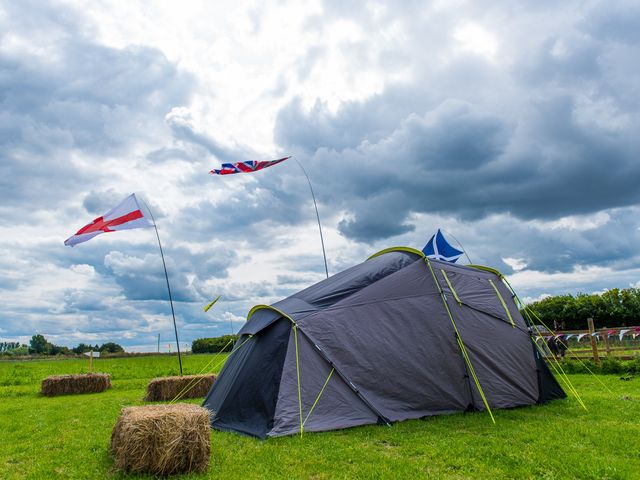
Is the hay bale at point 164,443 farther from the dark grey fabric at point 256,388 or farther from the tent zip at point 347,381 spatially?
the tent zip at point 347,381

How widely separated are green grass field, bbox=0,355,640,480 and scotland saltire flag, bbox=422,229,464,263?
211 inches

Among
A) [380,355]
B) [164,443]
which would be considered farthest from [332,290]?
[164,443]

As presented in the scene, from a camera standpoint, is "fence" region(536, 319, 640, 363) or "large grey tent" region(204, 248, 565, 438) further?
"fence" region(536, 319, 640, 363)

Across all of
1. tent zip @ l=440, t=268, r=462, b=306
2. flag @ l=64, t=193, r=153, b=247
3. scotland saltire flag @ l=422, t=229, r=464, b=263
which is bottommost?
tent zip @ l=440, t=268, r=462, b=306

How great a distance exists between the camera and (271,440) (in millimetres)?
6848

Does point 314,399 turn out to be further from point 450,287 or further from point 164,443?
point 450,287

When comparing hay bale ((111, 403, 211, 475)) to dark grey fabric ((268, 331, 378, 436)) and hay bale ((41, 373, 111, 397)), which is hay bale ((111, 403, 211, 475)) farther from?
hay bale ((41, 373, 111, 397))

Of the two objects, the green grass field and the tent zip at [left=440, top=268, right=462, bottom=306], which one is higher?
the tent zip at [left=440, top=268, right=462, bottom=306]

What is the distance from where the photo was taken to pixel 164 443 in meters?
5.34

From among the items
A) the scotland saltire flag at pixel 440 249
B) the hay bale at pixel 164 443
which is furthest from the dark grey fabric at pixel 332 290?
the scotland saltire flag at pixel 440 249

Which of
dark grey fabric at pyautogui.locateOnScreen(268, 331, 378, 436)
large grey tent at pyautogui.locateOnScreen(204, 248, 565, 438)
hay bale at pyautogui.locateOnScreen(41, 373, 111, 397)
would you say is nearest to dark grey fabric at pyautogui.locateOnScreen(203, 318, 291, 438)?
large grey tent at pyautogui.locateOnScreen(204, 248, 565, 438)

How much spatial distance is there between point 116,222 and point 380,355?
9.37m

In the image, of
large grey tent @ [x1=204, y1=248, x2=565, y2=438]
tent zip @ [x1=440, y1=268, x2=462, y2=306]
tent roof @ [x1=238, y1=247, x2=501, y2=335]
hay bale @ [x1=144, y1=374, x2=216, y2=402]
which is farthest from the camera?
hay bale @ [x1=144, y1=374, x2=216, y2=402]

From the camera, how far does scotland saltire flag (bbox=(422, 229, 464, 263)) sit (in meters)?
13.7
